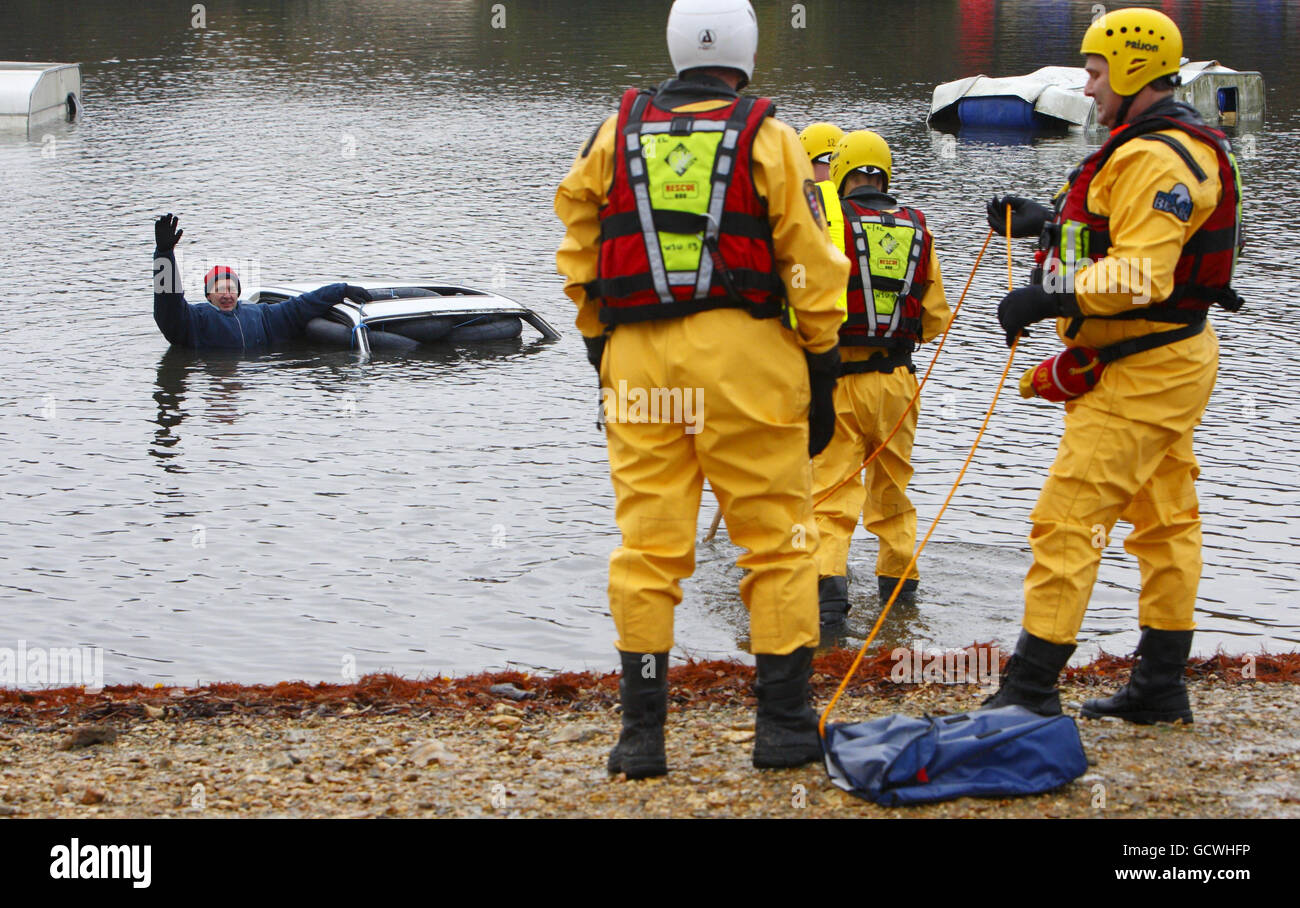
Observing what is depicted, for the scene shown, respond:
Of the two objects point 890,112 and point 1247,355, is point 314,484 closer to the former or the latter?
point 1247,355

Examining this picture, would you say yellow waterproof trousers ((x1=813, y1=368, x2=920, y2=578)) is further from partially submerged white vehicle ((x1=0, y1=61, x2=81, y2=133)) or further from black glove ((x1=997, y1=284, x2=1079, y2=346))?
partially submerged white vehicle ((x1=0, y1=61, x2=81, y2=133))

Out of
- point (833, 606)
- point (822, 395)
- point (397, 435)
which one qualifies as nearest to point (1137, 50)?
point (822, 395)

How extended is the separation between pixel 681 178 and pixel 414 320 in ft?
37.1

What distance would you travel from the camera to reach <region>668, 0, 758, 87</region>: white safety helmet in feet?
16.8

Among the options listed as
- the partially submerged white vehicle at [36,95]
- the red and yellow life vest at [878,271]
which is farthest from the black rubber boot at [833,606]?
the partially submerged white vehicle at [36,95]

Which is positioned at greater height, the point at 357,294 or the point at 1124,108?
the point at 1124,108

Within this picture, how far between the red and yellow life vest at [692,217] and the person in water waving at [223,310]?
35.6ft

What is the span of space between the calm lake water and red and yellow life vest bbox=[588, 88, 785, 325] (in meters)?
3.33

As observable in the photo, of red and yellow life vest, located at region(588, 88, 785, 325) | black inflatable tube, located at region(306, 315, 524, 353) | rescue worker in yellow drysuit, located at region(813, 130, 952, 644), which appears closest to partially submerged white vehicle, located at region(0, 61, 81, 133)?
black inflatable tube, located at region(306, 315, 524, 353)

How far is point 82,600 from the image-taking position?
9.29m

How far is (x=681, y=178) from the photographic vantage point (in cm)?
500

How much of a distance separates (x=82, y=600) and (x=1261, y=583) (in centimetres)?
713

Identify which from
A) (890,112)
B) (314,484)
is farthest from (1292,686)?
(890,112)

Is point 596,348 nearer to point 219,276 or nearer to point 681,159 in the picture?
point 681,159
